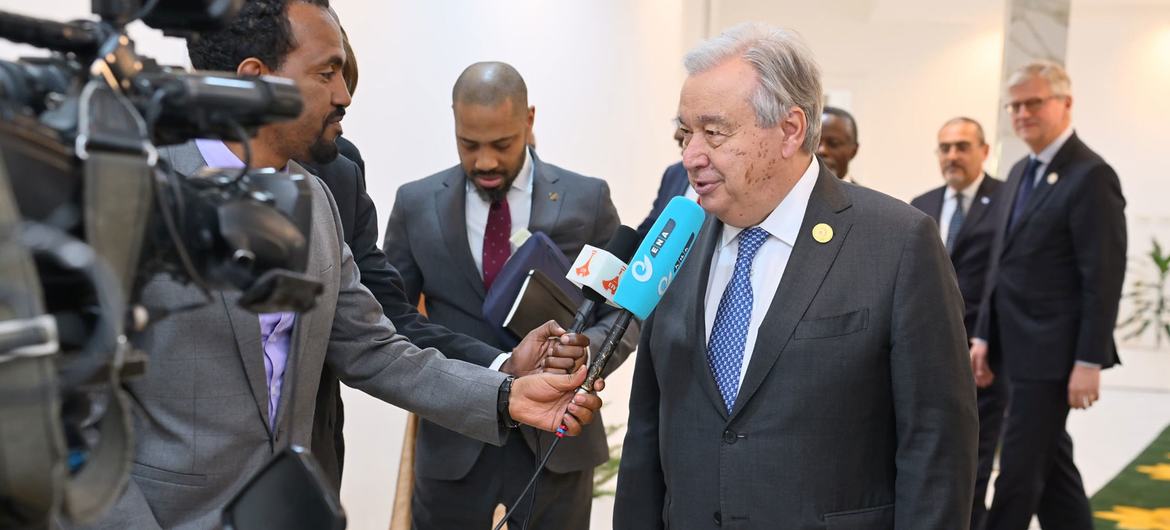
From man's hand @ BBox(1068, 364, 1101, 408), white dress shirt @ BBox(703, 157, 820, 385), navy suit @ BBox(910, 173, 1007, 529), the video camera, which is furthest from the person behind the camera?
navy suit @ BBox(910, 173, 1007, 529)

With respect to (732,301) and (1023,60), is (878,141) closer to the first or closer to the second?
(1023,60)

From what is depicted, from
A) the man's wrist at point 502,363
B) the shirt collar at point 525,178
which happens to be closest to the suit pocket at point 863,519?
the man's wrist at point 502,363

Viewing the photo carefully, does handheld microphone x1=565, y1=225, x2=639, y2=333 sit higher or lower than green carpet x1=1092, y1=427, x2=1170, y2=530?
higher

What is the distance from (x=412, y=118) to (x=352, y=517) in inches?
53.3

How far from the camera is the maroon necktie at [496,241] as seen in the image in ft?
10.5

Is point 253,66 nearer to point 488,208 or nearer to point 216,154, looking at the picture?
point 216,154

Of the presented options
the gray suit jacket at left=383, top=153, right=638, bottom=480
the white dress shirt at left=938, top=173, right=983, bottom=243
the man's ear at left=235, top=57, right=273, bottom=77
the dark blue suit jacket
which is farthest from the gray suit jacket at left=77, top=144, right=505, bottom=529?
the white dress shirt at left=938, top=173, right=983, bottom=243

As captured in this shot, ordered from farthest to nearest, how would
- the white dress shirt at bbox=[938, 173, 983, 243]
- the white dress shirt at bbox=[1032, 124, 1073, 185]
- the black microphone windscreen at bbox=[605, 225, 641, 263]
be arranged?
the white dress shirt at bbox=[938, 173, 983, 243] < the white dress shirt at bbox=[1032, 124, 1073, 185] < the black microphone windscreen at bbox=[605, 225, 641, 263]

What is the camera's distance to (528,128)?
346 cm

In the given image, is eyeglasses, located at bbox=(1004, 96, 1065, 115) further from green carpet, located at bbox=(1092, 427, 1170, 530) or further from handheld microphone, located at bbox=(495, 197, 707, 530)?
handheld microphone, located at bbox=(495, 197, 707, 530)

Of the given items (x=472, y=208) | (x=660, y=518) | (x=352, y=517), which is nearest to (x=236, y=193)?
(x=660, y=518)

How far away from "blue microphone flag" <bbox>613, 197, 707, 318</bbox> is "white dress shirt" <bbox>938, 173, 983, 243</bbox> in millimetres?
3938

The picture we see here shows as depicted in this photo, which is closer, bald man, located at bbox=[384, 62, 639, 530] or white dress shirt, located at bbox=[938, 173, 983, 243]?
bald man, located at bbox=[384, 62, 639, 530]

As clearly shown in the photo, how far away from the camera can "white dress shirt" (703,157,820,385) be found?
2.07 m
